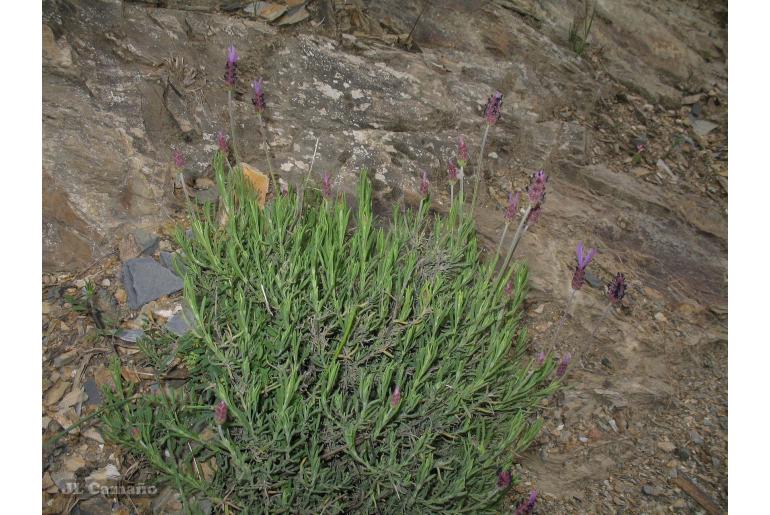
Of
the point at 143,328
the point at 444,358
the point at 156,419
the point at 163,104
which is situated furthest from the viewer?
the point at 163,104

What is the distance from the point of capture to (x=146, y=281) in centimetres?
257

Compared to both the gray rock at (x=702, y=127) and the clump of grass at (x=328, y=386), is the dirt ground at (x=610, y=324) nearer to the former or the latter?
the gray rock at (x=702, y=127)

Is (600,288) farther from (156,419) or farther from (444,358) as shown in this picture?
(156,419)

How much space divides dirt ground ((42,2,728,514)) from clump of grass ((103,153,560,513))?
232 millimetres

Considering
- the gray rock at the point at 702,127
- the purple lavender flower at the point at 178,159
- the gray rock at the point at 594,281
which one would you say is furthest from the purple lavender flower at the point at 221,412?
the gray rock at the point at 702,127

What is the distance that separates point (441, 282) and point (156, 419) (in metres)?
1.04

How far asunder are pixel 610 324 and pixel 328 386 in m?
1.84

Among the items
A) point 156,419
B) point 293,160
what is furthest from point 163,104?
Answer: point 156,419

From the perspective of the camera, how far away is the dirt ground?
2.32 metres

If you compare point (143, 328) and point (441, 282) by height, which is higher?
point (441, 282)

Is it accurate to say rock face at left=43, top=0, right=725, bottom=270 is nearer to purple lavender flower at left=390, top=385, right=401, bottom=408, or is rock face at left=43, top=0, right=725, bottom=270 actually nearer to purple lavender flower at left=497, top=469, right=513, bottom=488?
purple lavender flower at left=390, top=385, right=401, bottom=408

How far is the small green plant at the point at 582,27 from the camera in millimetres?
4352

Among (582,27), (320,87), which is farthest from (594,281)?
(582,27)

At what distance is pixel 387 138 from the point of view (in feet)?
11.3
